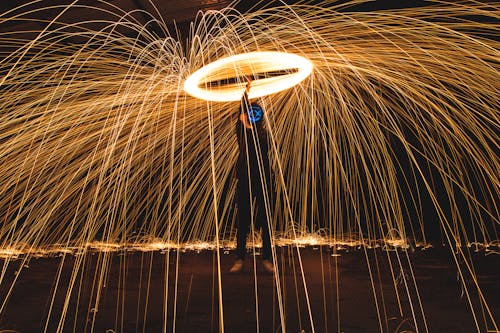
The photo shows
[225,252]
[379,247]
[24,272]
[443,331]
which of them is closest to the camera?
[443,331]

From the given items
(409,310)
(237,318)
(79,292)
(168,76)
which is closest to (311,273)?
(409,310)

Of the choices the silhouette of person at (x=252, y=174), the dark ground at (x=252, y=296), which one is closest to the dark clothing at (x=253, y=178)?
the silhouette of person at (x=252, y=174)

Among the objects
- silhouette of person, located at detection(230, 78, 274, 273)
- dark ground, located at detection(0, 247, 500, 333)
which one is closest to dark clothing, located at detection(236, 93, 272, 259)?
silhouette of person, located at detection(230, 78, 274, 273)

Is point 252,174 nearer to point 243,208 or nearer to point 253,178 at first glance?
point 253,178

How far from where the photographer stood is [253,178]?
167 inches

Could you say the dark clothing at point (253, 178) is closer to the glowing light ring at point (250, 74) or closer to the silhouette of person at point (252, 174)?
the silhouette of person at point (252, 174)

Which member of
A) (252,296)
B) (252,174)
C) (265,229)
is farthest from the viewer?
(252,174)

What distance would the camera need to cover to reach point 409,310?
2.87m

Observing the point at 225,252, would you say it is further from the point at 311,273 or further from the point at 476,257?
the point at 476,257

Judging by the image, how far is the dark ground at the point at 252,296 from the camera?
2555 mm

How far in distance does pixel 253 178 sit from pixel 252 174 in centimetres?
4

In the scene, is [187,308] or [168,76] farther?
[168,76]

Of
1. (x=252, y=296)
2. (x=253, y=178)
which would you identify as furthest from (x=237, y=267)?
(x=252, y=296)

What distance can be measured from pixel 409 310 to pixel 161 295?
1.72 metres
